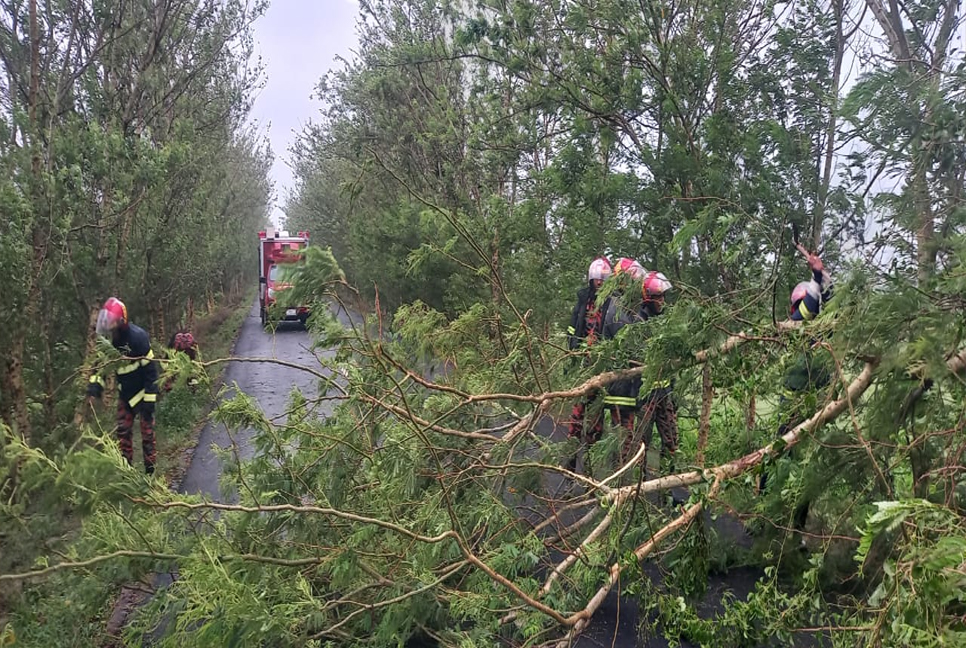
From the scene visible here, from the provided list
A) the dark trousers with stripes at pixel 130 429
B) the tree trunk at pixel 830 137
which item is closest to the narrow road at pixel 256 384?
the dark trousers with stripes at pixel 130 429

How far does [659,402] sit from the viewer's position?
14.2 ft

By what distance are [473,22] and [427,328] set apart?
3.25 m

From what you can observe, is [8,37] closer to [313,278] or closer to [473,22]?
[473,22]

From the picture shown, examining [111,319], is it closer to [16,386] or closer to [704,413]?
[16,386]

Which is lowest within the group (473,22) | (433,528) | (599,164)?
(433,528)

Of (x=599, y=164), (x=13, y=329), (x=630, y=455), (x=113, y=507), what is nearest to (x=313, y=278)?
(x=113, y=507)

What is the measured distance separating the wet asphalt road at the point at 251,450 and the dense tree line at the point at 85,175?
4.80 feet

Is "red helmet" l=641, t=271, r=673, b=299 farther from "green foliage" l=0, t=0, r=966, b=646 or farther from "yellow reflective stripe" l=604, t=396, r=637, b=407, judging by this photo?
"yellow reflective stripe" l=604, t=396, r=637, b=407

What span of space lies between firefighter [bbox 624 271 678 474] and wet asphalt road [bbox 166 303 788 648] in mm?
763

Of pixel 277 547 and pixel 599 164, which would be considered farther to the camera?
pixel 599 164

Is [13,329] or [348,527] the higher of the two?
[13,329]

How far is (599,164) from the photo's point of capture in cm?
588

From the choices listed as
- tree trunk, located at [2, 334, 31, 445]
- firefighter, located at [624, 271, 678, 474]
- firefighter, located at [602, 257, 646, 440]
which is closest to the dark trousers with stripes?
tree trunk, located at [2, 334, 31, 445]

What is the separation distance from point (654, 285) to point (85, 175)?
200 inches
